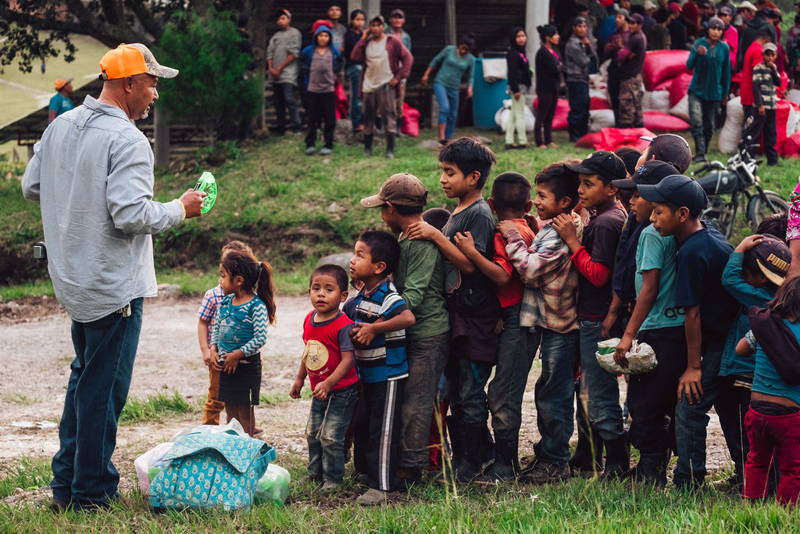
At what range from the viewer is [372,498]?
15.6ft

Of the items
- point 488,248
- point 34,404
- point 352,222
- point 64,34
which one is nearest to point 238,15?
point 64,34

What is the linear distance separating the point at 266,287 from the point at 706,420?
2580 millimetres

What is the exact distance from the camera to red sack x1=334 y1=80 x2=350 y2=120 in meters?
17.4

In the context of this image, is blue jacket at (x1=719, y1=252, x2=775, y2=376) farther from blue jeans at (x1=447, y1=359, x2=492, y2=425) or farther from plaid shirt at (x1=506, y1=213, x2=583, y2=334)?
blue jeans at (x1=447, y1=359, x2=492, y2=425)

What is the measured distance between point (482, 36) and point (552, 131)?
6.66 m

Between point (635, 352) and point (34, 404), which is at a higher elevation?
point (635, 352)

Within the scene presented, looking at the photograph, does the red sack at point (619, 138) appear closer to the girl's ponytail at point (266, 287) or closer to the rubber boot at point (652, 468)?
the girl's ponytail at point (266, 287)

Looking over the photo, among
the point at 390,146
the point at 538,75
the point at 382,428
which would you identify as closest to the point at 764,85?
the point at 538,75

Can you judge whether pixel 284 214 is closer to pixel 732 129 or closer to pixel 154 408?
pixel 154 408

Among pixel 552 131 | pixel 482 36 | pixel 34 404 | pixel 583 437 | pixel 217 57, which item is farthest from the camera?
pixel 482 36

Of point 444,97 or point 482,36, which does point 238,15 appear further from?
point 482,36

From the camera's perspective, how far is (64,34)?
1659cm

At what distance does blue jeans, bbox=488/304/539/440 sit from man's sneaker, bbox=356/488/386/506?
30.1 inches

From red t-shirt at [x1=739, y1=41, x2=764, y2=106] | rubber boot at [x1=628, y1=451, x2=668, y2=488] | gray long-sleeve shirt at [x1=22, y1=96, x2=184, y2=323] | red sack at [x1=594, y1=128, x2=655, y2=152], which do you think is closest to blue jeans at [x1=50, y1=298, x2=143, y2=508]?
gray long-sleeve shirt at [x1=22, y1=96, x2=184, y2=323]
